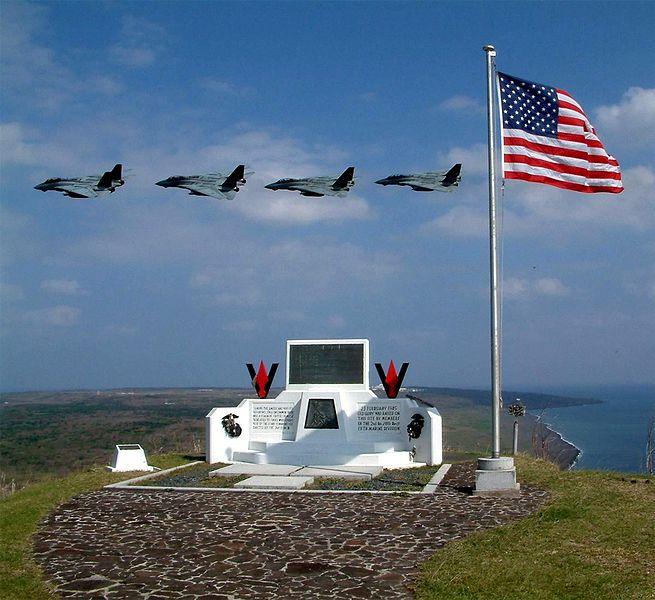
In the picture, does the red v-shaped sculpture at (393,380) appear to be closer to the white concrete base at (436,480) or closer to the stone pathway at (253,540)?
the white concrete base at (436,480)

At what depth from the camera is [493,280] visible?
13.6 meters

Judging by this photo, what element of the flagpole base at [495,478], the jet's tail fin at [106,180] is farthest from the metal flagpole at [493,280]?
the jet's tail fin at [106,180]

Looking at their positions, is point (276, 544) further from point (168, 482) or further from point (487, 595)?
point (168, 482)

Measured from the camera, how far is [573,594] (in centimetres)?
761

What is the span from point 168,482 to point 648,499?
9046 mm

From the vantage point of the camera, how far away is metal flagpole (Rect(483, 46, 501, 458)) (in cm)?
1328

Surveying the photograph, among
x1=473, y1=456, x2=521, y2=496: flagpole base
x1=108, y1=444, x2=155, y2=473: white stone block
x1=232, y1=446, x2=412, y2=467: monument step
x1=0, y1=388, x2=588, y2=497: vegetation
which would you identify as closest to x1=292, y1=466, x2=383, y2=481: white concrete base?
x1=232, y1=446, x2=412, y2=467: monument step

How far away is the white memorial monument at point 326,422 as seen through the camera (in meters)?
18.1

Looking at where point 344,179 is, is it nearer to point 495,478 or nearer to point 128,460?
point 495,478

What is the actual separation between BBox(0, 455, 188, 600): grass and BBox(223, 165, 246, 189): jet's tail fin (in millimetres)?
6396

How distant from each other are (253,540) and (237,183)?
676 cm

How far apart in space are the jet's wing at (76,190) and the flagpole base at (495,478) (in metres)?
8.45

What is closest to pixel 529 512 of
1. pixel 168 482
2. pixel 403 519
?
pixel 403 519

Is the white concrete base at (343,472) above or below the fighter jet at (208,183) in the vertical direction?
below
